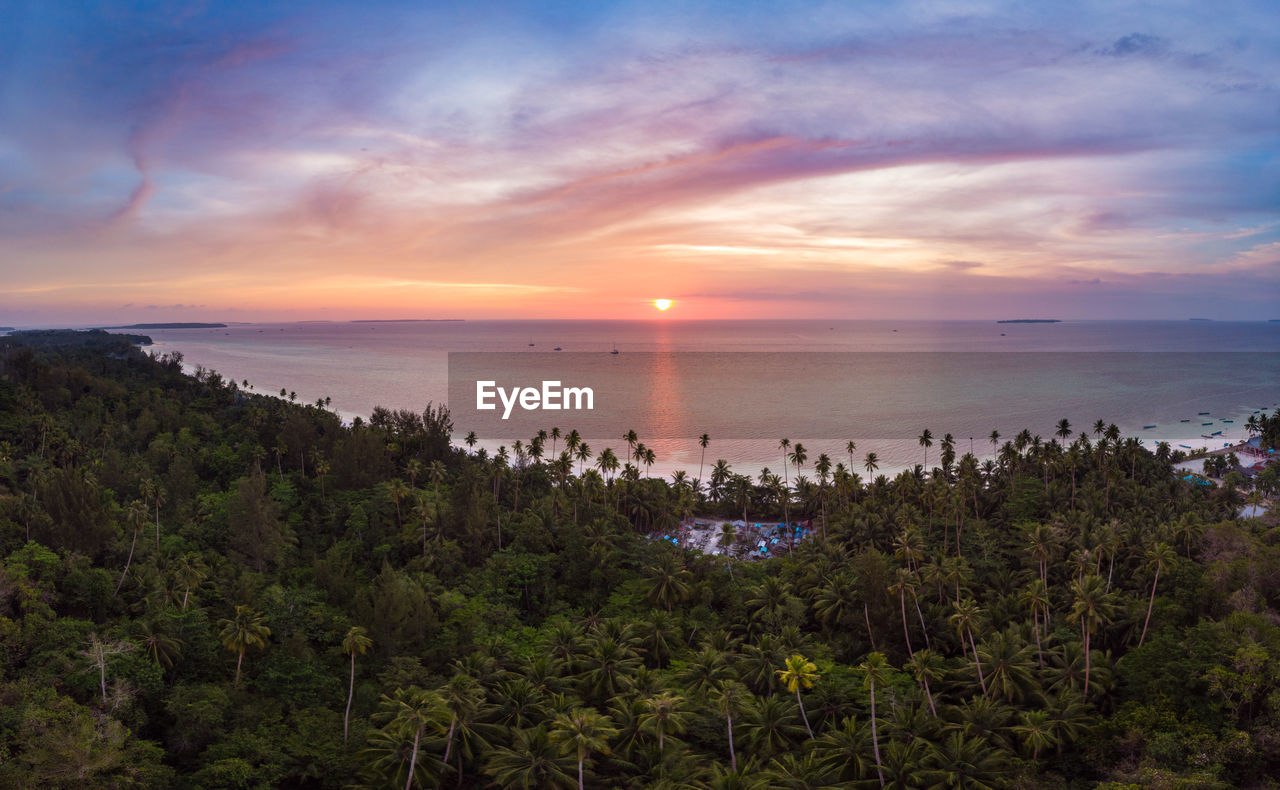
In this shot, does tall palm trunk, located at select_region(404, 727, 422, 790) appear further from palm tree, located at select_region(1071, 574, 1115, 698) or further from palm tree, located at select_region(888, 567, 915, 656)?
palm tree, located at select_region(1071, 574, 1115, 698)

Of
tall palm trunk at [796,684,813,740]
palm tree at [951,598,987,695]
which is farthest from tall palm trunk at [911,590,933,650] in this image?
tall palm trunk at [796,684,813,740]

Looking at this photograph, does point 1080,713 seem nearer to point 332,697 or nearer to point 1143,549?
point 1143,549

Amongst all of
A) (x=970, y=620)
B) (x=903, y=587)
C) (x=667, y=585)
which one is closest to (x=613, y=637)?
(x=667, y=585)

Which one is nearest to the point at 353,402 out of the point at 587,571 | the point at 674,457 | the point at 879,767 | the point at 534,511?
the point at 674,457

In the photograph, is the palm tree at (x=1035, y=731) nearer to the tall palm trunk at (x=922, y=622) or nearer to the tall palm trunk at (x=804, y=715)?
the tall palm trunk at (x=804, y=715)

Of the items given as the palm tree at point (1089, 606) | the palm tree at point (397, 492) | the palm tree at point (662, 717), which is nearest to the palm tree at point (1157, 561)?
the palm tree at point (1089, 606)

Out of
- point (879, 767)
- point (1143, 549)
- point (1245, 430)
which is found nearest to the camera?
point (879, 767)

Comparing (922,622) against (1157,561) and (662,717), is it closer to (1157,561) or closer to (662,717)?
(1157,561)
